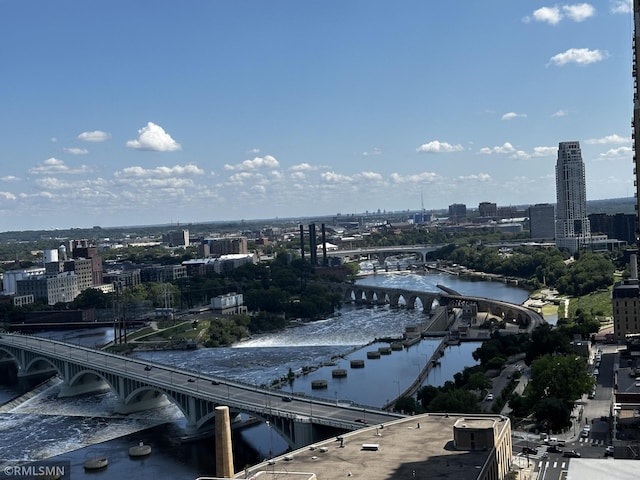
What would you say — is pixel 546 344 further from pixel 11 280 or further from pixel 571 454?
pixel 11 280

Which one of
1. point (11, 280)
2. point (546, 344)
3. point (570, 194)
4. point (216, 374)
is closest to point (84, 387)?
point (216, 374)

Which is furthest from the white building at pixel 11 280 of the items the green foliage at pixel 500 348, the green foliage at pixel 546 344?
the green foliage at pixel 546 344

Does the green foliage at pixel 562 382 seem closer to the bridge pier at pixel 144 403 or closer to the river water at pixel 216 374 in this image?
the river water at pixel 216 374

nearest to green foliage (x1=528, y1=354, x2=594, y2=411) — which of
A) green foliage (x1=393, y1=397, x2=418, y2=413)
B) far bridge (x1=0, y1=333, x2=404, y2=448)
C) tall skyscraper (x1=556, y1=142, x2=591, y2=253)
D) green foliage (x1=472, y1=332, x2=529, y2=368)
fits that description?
green foliage (x1=393, y1=397, x2=418, y2=413)

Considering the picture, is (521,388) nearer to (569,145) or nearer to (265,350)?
(265,350)

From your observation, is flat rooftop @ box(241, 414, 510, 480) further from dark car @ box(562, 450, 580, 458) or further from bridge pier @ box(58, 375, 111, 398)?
bridge pier @ box(58, 375, 111, 398)

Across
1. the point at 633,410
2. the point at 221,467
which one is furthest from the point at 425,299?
the point at 221,467
